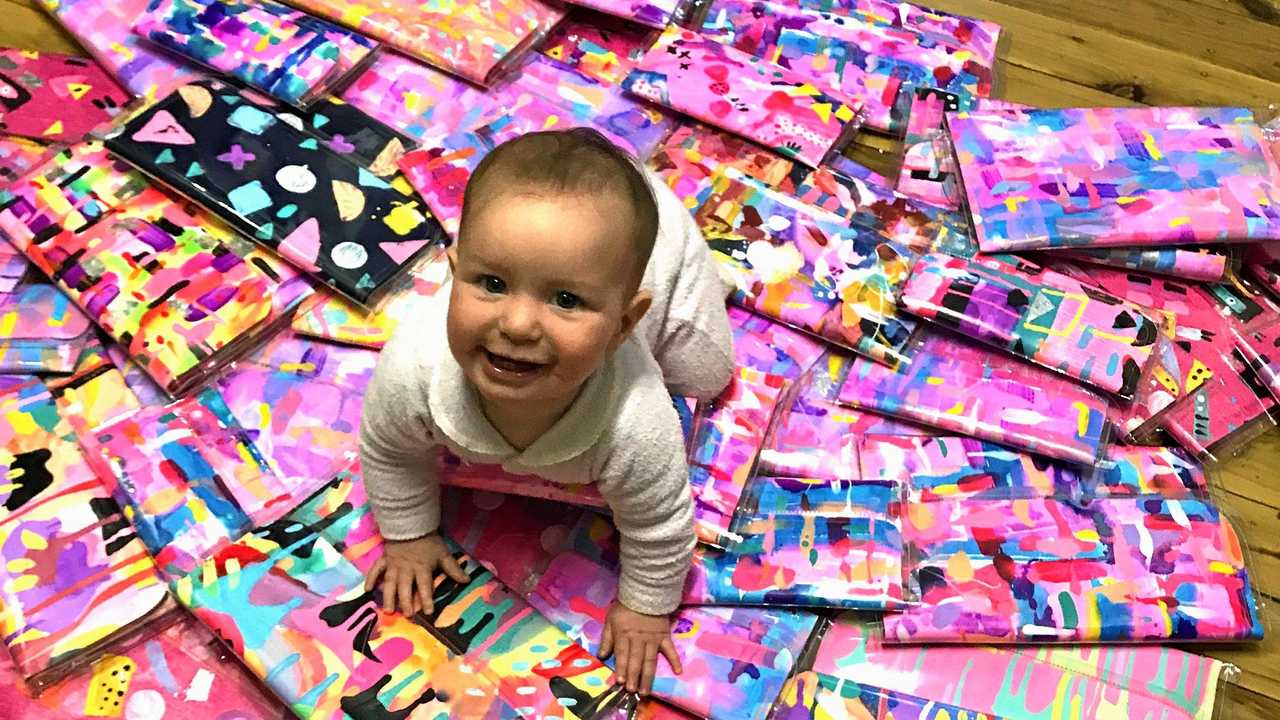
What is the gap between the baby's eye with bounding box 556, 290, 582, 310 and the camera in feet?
1.87

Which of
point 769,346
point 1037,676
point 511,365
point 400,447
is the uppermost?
point 511,365

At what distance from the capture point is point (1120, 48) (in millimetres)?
1311

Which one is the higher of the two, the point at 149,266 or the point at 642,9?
the point at 642,9

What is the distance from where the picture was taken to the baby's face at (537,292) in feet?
1.80

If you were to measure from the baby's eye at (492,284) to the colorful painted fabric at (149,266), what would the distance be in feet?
1.57

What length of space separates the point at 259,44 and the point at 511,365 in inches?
29.1

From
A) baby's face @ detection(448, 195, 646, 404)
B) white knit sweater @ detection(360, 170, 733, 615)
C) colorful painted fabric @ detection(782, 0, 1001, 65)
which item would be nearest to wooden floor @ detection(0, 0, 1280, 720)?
colorful painted fabric @ detection(782, 0, 1001, 65)

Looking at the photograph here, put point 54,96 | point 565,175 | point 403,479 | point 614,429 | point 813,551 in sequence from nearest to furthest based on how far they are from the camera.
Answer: point 565,175
point 614,429
point 403,479
point 813,551
point 54,96

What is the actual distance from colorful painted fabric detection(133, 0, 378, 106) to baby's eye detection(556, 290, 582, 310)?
67 cm

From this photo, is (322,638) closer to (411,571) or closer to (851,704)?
(411,571)

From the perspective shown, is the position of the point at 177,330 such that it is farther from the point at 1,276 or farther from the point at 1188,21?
the point at 1188,21

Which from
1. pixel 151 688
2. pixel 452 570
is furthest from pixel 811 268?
pixel 151 688

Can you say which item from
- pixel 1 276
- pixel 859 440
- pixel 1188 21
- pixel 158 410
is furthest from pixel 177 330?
pixel 1188 21

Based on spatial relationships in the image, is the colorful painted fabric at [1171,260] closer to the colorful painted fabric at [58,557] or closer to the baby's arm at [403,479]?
the baby's arm at [403,479]
